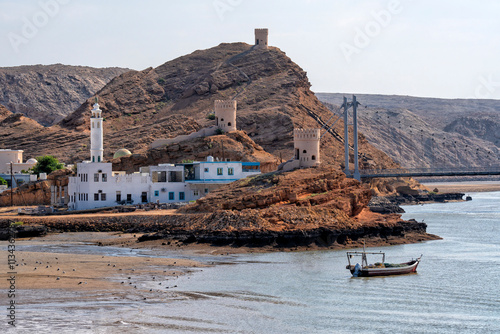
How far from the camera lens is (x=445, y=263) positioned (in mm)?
46719

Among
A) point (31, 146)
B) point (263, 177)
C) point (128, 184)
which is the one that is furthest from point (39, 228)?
point (31, 146)

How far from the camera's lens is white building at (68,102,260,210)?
68.6 m

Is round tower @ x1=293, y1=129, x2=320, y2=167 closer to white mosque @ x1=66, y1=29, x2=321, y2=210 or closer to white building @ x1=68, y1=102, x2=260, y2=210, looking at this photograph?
white mosque @ x1=66, y1=29, x2=321, y2=210

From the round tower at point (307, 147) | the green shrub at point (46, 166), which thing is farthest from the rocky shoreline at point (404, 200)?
the green shrub at point (46, 166)

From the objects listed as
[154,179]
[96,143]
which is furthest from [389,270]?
[96,143]

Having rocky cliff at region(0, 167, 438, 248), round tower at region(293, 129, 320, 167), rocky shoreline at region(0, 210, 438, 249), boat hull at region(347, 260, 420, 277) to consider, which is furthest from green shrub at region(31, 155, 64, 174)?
boat hull at region(347, 260, 420, 277)

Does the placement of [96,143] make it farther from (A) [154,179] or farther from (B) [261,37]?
(B) [261,37]

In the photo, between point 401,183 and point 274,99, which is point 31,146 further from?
point 401,183

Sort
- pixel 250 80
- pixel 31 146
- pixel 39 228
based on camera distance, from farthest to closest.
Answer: pixel 250 80 → pixel 31 146 → pixel 39 228

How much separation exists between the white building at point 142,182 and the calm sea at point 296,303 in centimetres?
2334

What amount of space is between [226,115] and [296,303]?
56.9 meters

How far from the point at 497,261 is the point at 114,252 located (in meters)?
21.3

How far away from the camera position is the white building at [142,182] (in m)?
68.6

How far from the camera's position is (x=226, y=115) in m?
90.2
